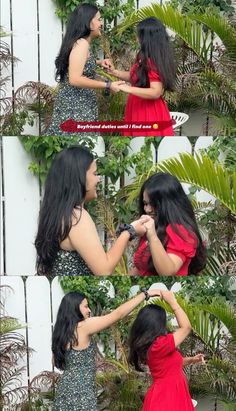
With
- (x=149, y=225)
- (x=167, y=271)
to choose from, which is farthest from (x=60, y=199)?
(x=167, y=271)

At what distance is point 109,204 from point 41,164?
41cm

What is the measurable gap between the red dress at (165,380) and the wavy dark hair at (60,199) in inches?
25.0

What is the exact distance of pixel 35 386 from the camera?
5773 millimetres

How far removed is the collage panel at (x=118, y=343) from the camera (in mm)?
5215

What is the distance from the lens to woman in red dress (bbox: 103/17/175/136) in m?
5.80

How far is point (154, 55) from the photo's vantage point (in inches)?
229

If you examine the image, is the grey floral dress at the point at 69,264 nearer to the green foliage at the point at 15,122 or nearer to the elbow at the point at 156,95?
the elbow at the point at 156,95

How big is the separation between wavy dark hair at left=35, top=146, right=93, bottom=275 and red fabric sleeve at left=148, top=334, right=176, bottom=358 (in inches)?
24.0

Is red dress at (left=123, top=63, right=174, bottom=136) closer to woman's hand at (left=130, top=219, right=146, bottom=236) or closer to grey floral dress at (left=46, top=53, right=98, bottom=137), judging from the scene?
grey floral dress at (left=46, top=53, right=98, bottom=137)

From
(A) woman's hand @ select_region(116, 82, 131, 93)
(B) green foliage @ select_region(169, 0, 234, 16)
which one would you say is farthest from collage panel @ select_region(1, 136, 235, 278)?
(B) green foliage @ select_region(169, 0, 234, 16)

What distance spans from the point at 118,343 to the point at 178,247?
794 mm

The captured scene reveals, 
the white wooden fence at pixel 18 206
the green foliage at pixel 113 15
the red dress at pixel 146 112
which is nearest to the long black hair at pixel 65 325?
the white wooden fence at pixel 18 206

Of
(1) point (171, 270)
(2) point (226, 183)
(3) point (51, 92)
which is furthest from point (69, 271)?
(3) point (51, 92)

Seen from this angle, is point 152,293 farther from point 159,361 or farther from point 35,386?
point 35,386
